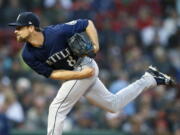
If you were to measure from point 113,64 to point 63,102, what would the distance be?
5.39 meters

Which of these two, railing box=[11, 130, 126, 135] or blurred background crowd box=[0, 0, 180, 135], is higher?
blurred background crowd box=[0, 0, 180, 135]

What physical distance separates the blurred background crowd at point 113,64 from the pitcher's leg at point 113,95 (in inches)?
125

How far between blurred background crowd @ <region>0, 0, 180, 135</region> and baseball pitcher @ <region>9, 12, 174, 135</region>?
323 cm

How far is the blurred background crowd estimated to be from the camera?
13.5m

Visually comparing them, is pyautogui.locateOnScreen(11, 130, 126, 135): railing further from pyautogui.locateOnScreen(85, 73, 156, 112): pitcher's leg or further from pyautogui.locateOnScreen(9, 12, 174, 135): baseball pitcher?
pyautogui.locateOnScreen(9, 12, 174, 135): baseball pitcher

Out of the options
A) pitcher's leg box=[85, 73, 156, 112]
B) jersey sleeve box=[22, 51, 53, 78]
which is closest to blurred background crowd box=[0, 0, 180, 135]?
pitcher's leg box=[85, 73, 156, 112]

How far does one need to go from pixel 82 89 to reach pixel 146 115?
13.8 ft

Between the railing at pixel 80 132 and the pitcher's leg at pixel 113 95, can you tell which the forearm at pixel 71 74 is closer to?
the pitcher's leg at pixel 113 95

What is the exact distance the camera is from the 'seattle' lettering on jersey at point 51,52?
30.7ft

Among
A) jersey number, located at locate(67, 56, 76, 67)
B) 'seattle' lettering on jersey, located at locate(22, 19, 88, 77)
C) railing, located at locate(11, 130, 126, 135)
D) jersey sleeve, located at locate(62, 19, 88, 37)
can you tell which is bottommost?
railing, located at locate(11, 130, 126, 135)

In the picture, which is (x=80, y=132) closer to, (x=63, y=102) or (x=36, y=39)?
(x=63, y=102)

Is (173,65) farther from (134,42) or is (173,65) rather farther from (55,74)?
(55,74)

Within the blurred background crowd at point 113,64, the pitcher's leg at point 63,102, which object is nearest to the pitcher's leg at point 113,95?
the pitcher's leg at point 63,102

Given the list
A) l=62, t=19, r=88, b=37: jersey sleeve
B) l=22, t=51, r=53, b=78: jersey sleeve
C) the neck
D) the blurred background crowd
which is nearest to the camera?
the neck
